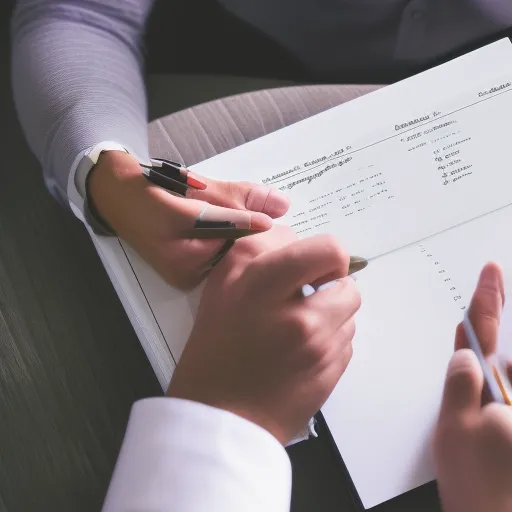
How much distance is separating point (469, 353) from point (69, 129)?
313 millimetres

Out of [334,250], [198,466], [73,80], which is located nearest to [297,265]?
[334,250]

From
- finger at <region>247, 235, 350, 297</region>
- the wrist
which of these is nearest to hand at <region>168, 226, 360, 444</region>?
finger at <region>247, 235, 350, 297</region>

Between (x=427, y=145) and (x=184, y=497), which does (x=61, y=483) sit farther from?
(x=427, y=145)

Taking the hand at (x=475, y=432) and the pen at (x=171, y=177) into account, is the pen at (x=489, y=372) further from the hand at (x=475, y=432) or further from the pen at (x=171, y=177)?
the pen at (x=171, y=177)

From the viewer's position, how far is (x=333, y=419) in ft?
1.29

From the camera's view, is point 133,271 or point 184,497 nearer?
point 184,497

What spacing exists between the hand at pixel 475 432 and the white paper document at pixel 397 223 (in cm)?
2

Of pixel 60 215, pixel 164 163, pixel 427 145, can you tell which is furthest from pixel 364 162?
pixel 60 215

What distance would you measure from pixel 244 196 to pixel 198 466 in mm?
177

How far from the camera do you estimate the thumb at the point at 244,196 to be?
1.31 ft

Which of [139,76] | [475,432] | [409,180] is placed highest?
[139,76]

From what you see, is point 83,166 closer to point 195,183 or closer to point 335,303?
point 195,183

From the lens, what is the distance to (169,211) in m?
0.38

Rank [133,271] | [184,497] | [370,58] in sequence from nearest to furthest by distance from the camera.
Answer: [184,497] < [133,271] < [370,58]
